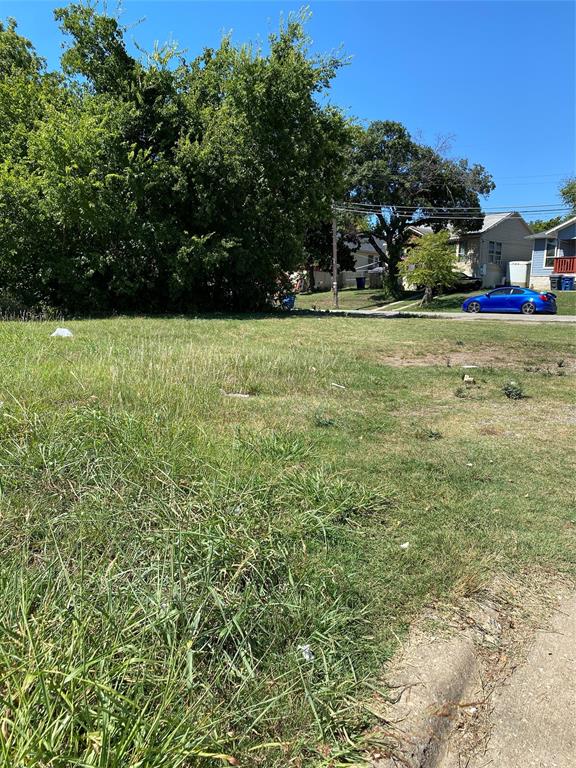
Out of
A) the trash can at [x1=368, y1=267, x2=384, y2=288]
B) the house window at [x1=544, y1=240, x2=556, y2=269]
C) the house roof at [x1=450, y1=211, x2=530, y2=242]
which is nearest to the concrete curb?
the house window at [x1=544, y1=240, x2=556, y2=269]

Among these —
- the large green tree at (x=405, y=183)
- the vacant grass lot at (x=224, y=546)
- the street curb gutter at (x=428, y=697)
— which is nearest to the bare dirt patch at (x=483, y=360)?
the vacant grass lot at (x=224, y=546)

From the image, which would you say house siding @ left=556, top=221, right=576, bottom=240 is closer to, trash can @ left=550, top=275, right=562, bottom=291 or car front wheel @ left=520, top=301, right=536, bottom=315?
trash can @ left=550, top=275, right=562, bottom=291

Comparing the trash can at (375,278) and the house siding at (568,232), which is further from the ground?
the house siding at (568,232)

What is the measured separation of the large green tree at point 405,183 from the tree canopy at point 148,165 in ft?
54.9

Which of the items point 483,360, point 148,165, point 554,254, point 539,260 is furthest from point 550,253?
point 483,360

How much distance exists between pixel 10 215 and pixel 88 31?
7.31 metres

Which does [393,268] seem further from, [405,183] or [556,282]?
[556,282]

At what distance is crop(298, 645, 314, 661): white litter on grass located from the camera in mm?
2035

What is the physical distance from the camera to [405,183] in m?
36.4

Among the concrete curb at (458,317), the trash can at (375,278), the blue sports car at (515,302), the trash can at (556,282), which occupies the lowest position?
the concrete curb at (458,317)

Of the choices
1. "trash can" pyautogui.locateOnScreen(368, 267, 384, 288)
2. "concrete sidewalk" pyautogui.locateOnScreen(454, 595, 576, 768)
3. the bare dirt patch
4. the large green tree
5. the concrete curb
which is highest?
the large green tree

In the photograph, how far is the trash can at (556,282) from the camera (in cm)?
3697

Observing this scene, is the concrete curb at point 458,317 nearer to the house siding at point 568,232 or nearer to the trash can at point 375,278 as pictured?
the house siding at point 568,232

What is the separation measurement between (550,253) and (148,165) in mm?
32282
